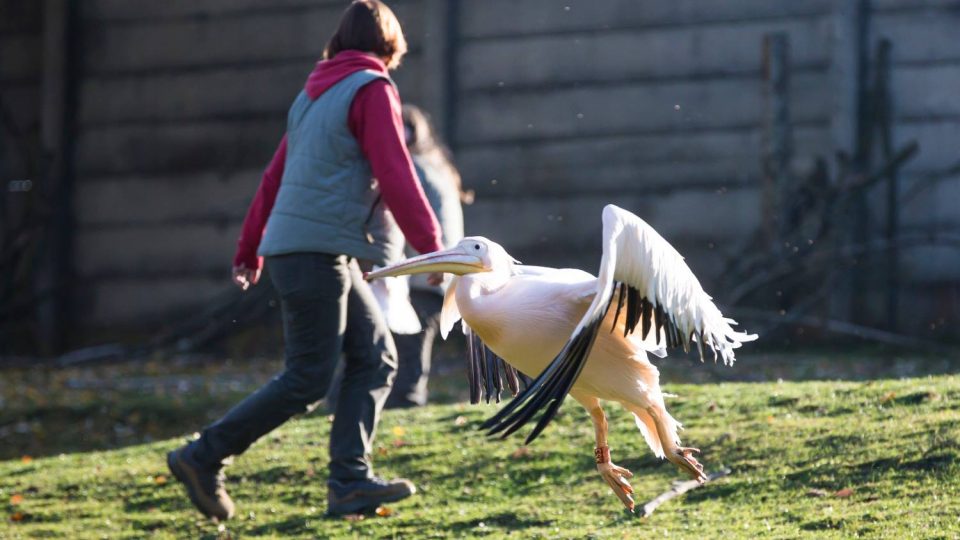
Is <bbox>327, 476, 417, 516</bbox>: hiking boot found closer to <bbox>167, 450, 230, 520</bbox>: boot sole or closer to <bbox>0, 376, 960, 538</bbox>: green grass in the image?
<bbox>0, 376, 960, 538</bbox>: green grass

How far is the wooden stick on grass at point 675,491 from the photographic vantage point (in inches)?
211

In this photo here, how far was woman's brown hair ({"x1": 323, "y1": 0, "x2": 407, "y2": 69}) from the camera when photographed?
5.65 metres

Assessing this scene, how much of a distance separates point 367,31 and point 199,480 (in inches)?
74.3

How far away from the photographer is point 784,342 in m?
11.4

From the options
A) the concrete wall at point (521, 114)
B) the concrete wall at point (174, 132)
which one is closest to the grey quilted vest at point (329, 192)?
the concrete wall at point (521, 114)

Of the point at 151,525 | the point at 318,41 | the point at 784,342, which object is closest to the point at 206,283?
the point at 318,41

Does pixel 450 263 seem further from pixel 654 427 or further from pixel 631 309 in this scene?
pixel 654 427

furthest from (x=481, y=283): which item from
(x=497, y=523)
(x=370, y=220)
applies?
(x=497, y=523)

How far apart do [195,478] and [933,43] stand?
26.6 ft

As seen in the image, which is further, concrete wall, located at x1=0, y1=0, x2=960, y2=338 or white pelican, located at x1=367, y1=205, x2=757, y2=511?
concrete wall, located at x1=0, y1=0, x2=960, y2=338

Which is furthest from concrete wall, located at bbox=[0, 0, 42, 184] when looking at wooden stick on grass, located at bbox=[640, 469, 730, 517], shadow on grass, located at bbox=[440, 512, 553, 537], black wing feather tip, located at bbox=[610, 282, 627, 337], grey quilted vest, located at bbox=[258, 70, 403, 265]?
black wing feather tip, located at bbox=[610, 282, 627, 337]

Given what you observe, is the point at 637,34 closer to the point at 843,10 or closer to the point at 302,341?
the point at 843,10

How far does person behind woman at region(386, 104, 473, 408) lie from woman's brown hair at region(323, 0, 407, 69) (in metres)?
1.92

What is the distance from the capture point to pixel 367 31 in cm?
564
